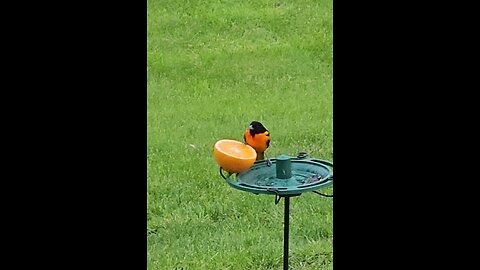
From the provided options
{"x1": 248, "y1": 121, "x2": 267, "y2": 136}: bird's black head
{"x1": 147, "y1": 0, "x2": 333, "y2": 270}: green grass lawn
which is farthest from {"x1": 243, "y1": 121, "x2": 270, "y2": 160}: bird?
{"x1": 147, "y1": 0, "x2": 333, "y2": 270}: green grass lawn

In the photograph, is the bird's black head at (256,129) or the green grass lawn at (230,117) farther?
the green grass lawn at (230,117)

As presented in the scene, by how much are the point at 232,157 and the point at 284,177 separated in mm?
99

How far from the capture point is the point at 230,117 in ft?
8.69

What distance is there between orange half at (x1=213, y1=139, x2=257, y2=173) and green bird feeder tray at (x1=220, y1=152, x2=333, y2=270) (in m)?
0.02

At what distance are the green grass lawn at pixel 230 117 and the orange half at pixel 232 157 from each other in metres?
0.64

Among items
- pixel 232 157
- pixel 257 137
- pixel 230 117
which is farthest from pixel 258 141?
pixel 230 117

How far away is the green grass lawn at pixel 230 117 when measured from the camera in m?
2.00

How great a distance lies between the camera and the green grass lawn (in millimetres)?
1998

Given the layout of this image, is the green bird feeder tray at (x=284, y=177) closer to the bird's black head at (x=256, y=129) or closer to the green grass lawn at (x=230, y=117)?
the bird's black head at (x=256, y=129)

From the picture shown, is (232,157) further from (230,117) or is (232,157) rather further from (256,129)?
(230,117)

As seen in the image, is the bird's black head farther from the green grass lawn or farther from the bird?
the green grass lawn

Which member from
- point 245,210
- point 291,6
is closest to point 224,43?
point 291,6

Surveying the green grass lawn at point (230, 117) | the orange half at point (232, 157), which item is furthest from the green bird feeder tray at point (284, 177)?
the green grass lawn at point (230, 117)
